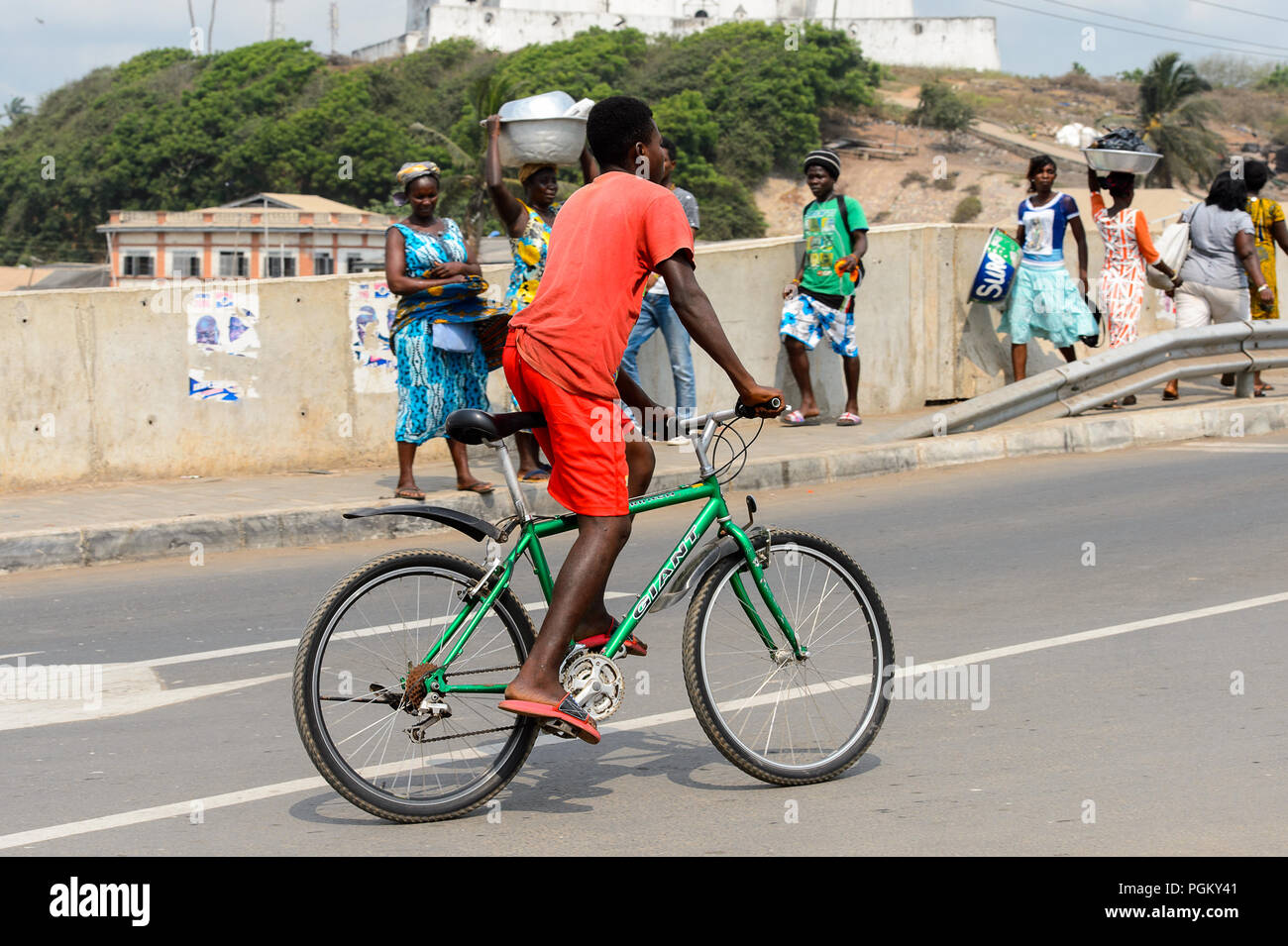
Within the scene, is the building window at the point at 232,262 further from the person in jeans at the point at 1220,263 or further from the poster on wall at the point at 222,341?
the poster on wall at the point at 222,341

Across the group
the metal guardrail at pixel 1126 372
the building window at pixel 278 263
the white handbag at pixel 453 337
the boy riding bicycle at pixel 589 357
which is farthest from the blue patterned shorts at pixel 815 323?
the building window at pixel 278 263

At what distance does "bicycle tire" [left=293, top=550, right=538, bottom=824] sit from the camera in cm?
411

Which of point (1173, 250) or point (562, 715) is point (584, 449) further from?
point (1173, 250)

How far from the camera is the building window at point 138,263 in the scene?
305 ft

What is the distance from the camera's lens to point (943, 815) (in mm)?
4203

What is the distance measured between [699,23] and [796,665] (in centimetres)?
12701

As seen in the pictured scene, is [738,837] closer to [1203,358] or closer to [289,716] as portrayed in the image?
[289,716]

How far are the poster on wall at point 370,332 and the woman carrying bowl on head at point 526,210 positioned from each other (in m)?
1.53

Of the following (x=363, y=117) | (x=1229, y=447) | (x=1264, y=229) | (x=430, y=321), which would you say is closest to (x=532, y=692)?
(x=430, y=321)

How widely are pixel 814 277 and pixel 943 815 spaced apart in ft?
26.5

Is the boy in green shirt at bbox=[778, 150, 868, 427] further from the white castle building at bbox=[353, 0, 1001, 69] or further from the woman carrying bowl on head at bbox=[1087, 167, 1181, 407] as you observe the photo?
the white castle building at bbox=[353, 0, 1001, 69]

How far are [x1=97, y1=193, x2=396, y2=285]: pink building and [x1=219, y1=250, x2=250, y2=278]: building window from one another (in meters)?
0.02
